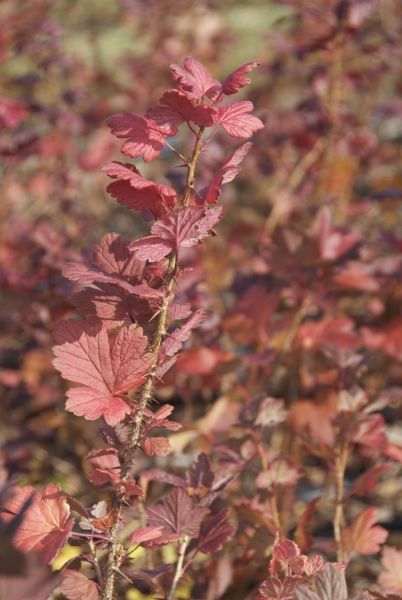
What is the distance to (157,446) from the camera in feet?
2.98

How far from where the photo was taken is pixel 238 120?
3.01 ft

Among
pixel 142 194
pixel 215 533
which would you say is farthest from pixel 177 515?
pixel 142 194

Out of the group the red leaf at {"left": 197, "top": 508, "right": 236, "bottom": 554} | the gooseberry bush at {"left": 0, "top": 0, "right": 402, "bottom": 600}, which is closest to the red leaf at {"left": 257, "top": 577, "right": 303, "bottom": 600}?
the gooseberry bush at {"left": 0, "top": 0, "right": 402, "bottom": 600}

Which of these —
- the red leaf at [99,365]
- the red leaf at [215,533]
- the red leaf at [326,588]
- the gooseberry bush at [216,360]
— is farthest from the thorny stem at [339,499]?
the red leaf at [99,365]

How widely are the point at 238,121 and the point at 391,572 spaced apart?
0.73 metres

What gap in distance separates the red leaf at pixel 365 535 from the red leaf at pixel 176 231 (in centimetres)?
56

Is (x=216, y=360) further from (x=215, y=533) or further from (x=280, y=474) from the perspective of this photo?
(x=215, y=533)

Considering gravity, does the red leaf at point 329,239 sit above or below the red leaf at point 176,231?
below

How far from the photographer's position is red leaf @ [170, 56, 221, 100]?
90 centimetres

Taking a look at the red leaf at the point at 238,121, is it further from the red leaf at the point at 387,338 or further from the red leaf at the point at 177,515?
the red leaf at the point at 387,338

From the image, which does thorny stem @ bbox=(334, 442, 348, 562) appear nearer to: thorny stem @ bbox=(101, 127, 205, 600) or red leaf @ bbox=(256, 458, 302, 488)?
red leaf @ bbox=(256, 458, 302, 488)

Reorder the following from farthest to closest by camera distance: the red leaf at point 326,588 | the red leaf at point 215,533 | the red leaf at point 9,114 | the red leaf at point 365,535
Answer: the red leaf at point 9,114
the red leaf at point 365,535
the red leaf at point 215,533
the red leaf at point 326,588

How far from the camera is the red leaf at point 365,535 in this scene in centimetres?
112

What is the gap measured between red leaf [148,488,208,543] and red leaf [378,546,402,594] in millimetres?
338
